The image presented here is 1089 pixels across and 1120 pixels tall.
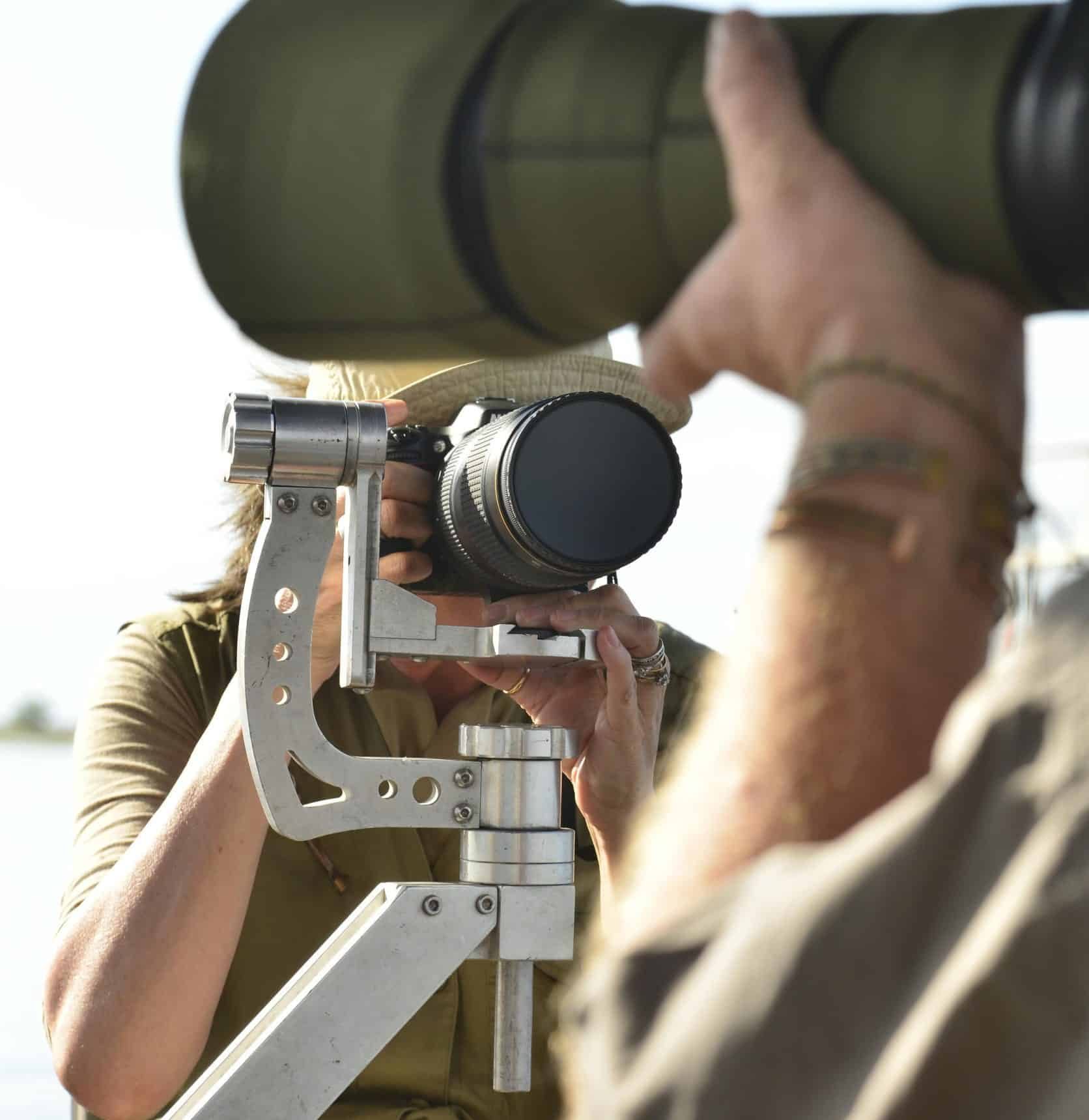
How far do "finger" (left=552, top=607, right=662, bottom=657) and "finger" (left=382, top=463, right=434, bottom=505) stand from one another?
10 centimetres

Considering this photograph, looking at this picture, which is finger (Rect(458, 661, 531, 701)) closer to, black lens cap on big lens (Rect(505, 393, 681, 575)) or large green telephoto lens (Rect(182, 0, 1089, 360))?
black lens cap on big lens (Rect(505, 393, 681, 575))

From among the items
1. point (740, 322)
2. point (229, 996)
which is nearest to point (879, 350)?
point (740, 322)

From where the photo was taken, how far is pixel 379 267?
344 mm

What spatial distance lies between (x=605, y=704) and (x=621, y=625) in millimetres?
57

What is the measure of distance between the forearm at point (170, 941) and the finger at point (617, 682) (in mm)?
201

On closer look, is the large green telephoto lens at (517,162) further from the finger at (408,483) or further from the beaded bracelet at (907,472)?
the finger at (408,483)

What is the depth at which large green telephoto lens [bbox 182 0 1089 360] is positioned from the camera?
0.31 metres

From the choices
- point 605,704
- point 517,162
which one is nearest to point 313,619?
point 605,704

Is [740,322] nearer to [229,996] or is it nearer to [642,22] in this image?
[642,22]

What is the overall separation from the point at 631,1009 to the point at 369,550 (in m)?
0.46

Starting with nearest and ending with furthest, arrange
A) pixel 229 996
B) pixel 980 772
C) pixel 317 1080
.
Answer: pixel 980 772, pixel 317 1080, pixel 229 996

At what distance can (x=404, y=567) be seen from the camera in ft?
2.60

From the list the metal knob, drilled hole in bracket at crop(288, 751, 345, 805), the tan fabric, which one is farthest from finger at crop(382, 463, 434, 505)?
the tan fabric

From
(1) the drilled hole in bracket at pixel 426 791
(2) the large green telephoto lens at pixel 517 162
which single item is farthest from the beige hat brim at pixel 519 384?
(2) the large green telephoto lens at pixel 517 162
